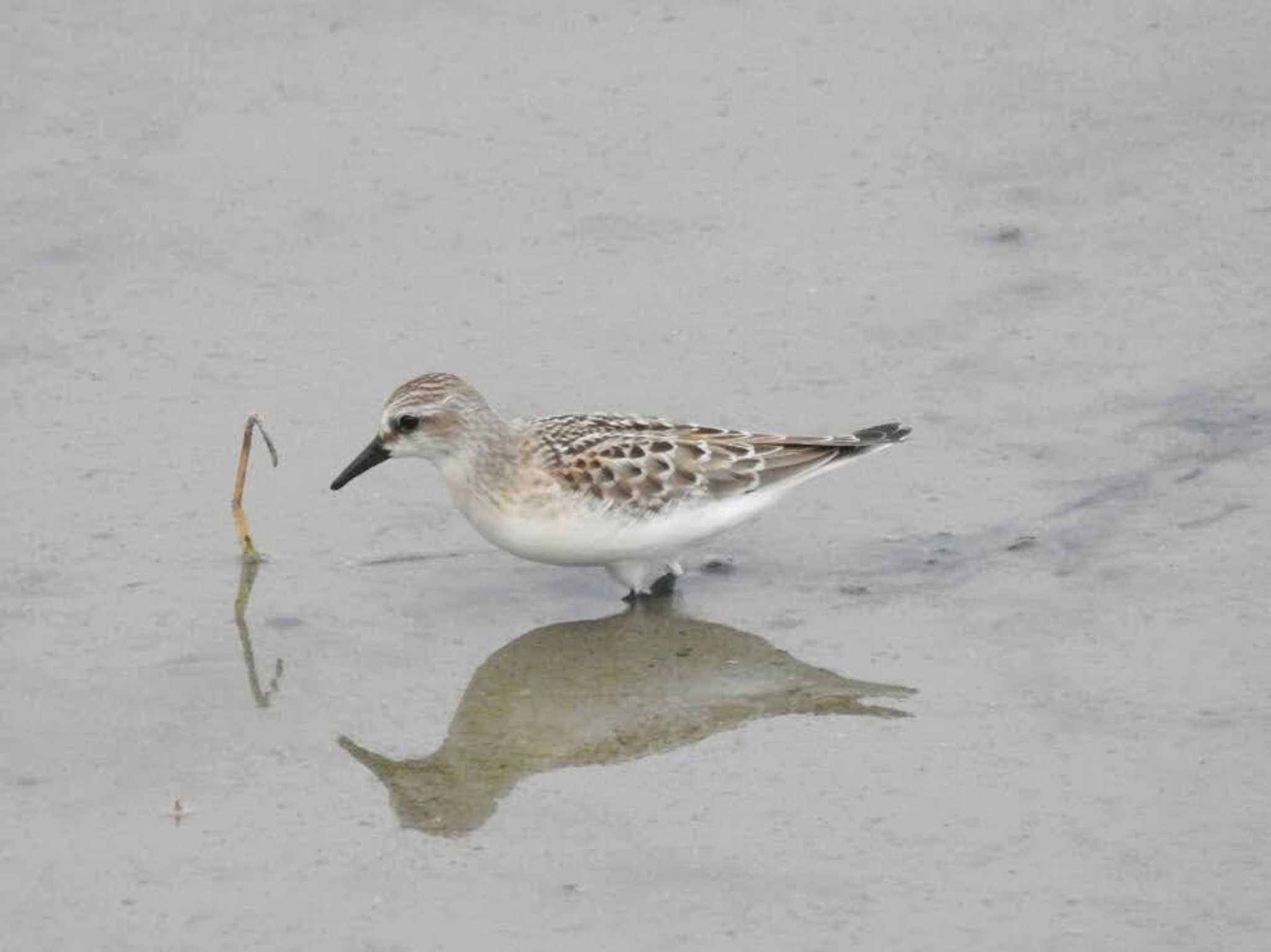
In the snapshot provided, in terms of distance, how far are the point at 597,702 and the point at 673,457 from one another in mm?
1215

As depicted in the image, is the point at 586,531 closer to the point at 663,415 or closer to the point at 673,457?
the point at 673,457

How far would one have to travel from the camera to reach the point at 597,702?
871 centimetres

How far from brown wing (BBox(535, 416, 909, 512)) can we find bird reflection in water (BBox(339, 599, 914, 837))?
0.48 meters

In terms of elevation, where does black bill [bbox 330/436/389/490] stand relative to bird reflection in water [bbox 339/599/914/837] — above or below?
above

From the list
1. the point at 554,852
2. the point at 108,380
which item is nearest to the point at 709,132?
the point at 108,380

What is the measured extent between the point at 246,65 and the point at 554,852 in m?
6.37

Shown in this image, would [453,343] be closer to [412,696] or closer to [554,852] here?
[412,696]

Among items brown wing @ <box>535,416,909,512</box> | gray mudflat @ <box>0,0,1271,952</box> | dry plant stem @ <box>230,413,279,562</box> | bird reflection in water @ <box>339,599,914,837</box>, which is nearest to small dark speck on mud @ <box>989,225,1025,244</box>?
gray mudflat @ <box>0,0,1271,952</box>

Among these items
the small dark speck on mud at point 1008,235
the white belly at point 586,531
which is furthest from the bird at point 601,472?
the small dark speck on mud at point 1008,235

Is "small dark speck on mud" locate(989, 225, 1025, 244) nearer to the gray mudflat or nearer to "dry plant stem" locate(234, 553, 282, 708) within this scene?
the gray mudflat

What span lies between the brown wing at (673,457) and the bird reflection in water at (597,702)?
0.48 meters

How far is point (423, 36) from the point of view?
13078 mm

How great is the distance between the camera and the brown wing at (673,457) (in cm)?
938

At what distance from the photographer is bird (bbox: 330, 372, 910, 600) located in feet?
30.5
